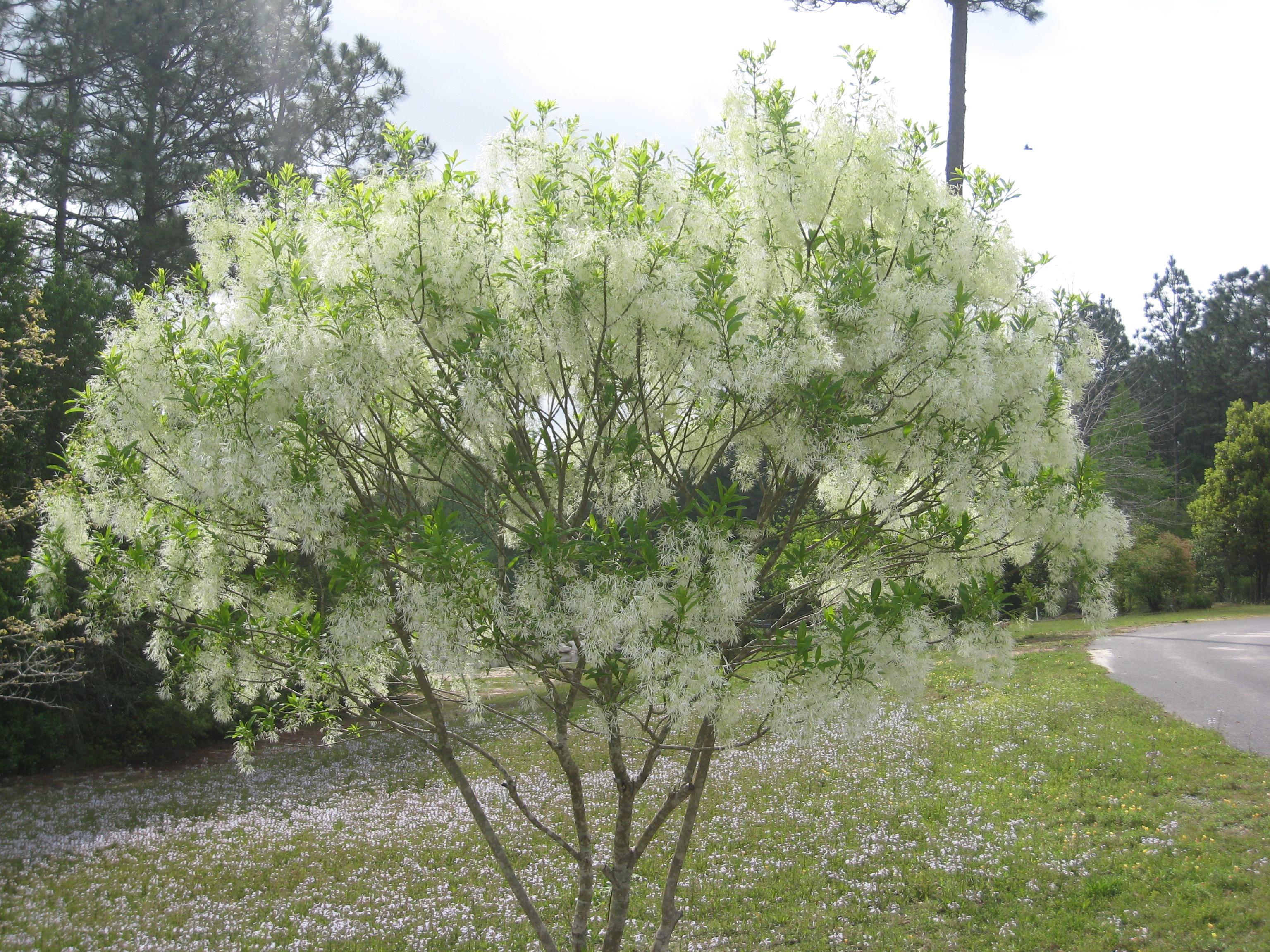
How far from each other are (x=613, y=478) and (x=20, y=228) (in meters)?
13.4

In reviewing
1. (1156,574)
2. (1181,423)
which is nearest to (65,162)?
(1156,574)

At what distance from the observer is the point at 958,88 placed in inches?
430

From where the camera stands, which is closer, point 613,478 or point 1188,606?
point 613,478

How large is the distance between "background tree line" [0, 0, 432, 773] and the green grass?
1816 centimetres

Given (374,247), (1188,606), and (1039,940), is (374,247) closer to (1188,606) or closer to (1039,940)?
(1039,940)

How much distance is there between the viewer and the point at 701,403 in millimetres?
3338

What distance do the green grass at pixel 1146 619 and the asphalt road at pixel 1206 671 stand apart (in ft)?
5.14

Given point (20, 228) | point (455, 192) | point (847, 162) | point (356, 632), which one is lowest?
point (356, 632)

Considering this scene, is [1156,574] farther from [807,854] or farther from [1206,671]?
[807,854]

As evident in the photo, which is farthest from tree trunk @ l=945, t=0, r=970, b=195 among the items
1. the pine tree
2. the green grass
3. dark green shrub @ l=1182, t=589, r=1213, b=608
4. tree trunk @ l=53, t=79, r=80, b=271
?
dark green shrub @ l=1182, t=589, r=1213, b=608

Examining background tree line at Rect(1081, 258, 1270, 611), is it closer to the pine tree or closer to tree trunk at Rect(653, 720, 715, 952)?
the pine tree

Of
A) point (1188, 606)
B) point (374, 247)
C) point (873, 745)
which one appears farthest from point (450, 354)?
point (1188, 606)

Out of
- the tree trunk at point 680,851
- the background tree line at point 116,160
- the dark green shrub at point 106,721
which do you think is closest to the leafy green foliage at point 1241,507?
the background tree line at point 116,160

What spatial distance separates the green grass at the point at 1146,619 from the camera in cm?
2055
